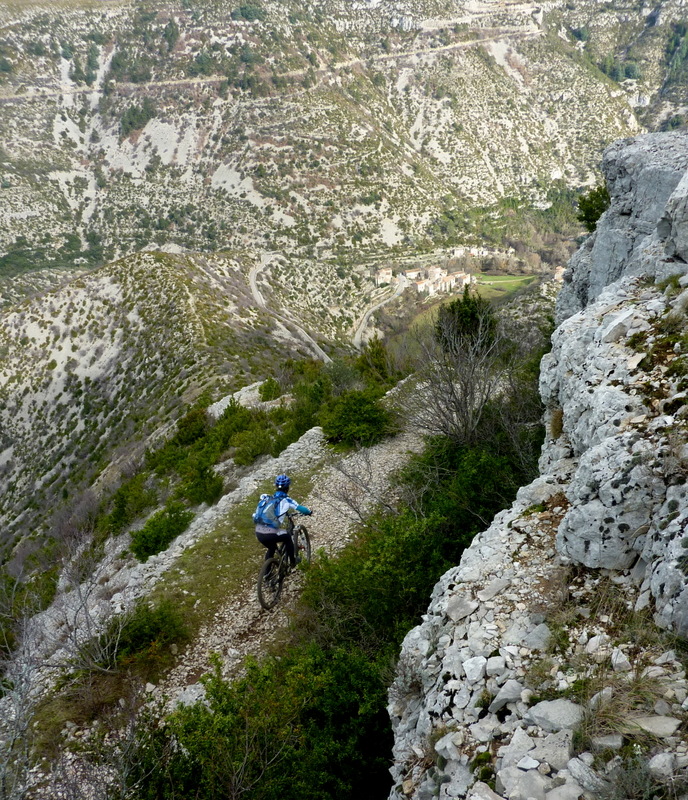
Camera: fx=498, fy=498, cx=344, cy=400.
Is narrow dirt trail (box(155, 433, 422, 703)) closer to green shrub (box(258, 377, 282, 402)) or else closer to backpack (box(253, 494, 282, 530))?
backpack (box(253, 494, 282, 530))

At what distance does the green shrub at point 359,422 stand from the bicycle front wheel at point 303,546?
17.0 ft

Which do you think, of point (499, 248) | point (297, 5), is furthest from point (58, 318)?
point (297, 5)

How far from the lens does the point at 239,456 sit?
16297 millimetres

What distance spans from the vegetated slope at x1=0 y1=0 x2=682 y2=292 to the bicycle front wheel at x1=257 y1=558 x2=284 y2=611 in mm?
71963

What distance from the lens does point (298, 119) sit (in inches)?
4348

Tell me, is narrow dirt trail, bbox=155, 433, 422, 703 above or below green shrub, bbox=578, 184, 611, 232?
below

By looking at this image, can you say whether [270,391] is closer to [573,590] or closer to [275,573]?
[275,573]

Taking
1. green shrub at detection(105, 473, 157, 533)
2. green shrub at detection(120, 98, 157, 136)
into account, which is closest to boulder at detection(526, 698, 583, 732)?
green shrub at detection(105, 473, 157, 533)

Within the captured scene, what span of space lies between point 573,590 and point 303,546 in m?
5.76

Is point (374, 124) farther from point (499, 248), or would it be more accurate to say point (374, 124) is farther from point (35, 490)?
point (35, 490)

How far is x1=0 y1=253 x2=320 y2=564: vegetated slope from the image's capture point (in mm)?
31828

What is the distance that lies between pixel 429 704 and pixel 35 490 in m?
36.2

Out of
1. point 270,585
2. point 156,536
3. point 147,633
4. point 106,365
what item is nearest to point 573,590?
point 270,585

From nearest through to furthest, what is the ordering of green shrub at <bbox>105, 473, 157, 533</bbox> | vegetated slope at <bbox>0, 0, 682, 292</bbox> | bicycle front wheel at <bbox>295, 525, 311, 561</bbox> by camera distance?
bicycle front wheel at <bbox>295, 525, 311, 561</bbox>
green shrub at <bbox>105, 473, 157, 533</bbox>
vegetated slope at <bbox>0, 0, 682, 292</bbox>
